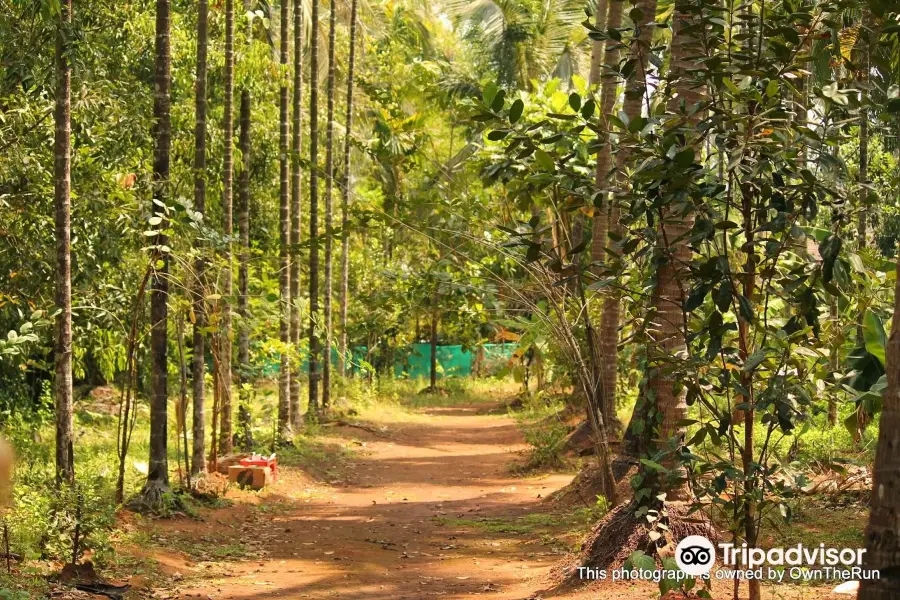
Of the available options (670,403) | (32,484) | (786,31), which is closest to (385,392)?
(32,484)

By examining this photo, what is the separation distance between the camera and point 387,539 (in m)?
11.0

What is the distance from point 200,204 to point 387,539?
4368 millimetres

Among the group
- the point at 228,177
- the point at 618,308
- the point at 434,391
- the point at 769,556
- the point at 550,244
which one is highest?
the point at 228,177

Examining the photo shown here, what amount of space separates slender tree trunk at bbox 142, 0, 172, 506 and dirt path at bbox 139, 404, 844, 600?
675 mm

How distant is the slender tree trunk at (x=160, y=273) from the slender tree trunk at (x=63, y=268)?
1.08 m

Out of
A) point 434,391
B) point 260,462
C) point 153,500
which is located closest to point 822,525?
point 153,500

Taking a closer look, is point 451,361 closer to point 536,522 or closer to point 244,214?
point 244,214

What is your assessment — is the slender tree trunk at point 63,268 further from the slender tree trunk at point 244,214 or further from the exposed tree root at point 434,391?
the exposed tree root at point 434,391

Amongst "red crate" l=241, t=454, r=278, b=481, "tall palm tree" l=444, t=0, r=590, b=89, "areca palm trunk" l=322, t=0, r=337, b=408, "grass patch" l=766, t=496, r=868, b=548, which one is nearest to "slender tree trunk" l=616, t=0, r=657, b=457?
"grass patch" l=766, t=496, r=868, b=548

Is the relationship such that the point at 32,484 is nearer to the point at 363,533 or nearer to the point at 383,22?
the point at 363,533

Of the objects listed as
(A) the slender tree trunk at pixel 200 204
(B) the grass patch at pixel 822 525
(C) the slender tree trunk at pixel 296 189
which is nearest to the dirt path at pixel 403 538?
(A) the slender tree trunk at pixel 200 204

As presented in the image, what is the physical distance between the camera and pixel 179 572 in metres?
8.84

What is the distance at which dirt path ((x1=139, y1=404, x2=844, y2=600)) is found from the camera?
8.44 metres

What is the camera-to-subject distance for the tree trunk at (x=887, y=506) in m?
3.84
